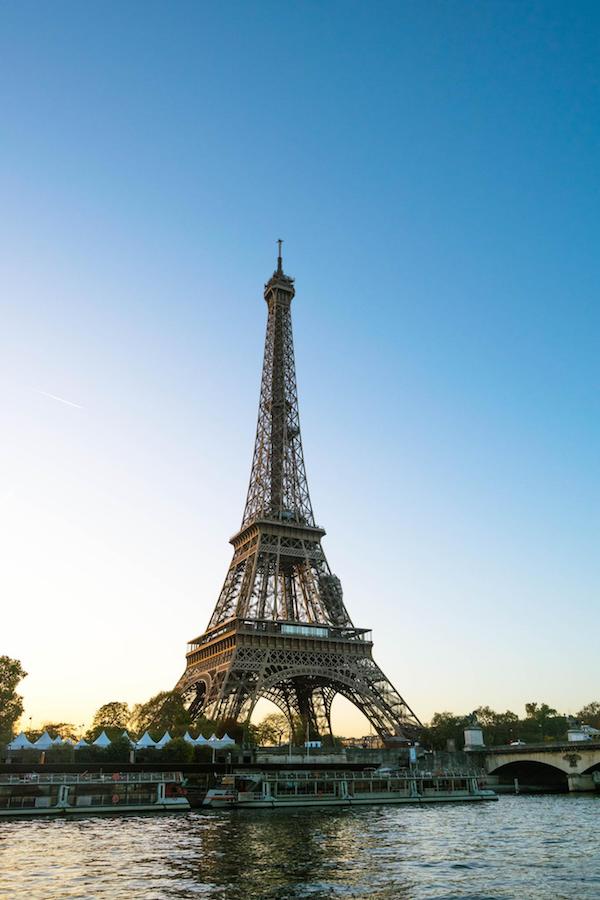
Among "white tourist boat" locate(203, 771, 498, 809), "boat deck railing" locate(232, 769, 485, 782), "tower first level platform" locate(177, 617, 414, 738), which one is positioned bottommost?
"white tourist boat" locate(203, 771, 498, 809)

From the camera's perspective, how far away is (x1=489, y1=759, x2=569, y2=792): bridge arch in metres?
96.4

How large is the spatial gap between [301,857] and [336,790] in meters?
34.8

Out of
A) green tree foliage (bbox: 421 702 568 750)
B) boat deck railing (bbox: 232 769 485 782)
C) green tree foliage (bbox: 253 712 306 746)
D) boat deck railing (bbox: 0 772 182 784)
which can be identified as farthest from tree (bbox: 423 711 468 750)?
boat deck railing (bbox: 0 772 182 784)

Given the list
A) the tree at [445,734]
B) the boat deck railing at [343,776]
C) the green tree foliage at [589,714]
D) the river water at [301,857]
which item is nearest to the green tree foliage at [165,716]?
the boat deck railing at [343,776]

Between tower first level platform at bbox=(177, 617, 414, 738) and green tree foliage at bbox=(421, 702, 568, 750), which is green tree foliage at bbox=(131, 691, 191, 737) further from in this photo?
A: green tree foliage at bbox=(421, 702, 568, 750)

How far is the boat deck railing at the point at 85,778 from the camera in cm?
5925

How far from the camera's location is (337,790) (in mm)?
66625

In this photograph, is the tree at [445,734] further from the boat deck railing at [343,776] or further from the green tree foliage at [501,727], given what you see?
the boat deck railing at [343,776]

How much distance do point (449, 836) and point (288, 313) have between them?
91.4 m

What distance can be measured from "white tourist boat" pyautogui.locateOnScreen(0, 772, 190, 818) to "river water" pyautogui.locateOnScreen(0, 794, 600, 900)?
13.8ft

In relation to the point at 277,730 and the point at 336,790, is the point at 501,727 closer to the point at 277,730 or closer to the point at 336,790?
the point at 277,730

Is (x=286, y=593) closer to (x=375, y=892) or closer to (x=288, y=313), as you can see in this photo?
(x=288, y=313)

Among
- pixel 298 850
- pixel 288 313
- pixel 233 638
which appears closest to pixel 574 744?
pixel 233 638

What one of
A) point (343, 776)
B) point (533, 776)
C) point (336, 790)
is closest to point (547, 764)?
point (533, 776)
